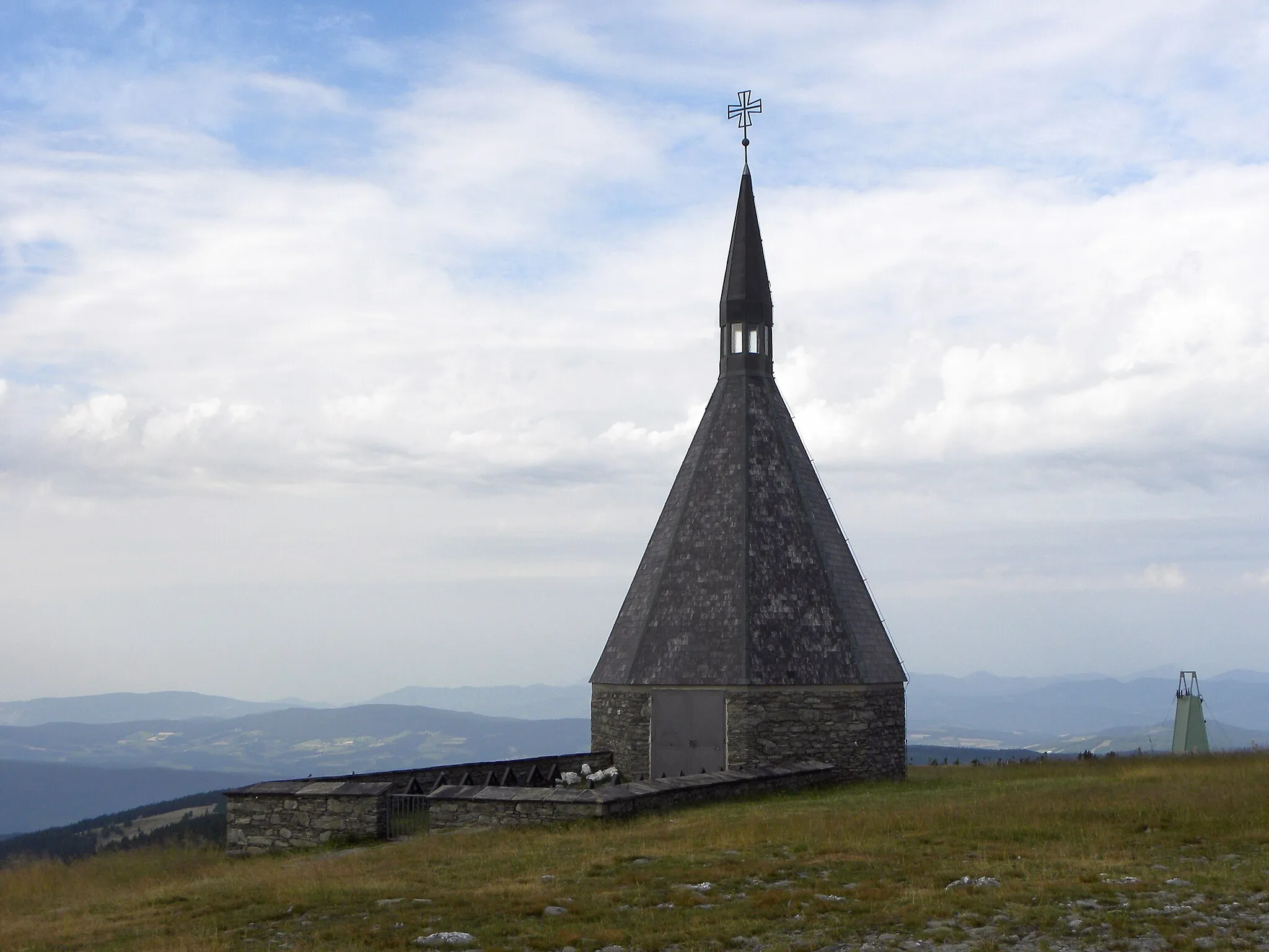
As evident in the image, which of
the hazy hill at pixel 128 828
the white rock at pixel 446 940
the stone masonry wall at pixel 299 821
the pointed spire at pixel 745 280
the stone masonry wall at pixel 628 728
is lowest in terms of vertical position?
the hazy hill at pixel 128 828

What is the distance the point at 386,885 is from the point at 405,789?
28.8ft

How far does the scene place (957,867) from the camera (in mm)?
13820

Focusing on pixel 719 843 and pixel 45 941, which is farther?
pixel 719 843

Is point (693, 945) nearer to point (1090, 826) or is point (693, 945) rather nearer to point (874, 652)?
point (1090, 826)

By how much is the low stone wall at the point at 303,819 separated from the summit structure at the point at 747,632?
28.3 ft

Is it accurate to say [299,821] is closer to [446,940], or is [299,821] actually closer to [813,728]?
[446,940]

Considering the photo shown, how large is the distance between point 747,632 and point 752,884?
48.4 ft

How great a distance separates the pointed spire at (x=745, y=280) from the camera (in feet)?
111

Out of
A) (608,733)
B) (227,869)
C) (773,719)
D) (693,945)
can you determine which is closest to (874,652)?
(773,719)

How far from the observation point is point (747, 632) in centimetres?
2794

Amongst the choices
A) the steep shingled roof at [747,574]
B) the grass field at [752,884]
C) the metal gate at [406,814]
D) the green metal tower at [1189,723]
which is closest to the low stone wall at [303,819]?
the metal gate at [406,814]

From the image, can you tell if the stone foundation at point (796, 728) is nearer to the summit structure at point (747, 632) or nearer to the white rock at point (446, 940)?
the summit structure at point (747, 632)

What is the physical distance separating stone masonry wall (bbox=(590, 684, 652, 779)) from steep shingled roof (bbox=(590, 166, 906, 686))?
0.39m

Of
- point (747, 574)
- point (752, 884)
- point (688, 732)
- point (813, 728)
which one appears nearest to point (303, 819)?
point (688, 732)
